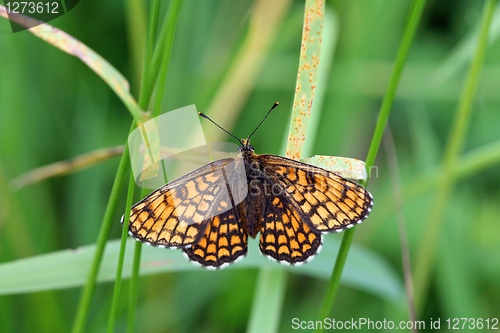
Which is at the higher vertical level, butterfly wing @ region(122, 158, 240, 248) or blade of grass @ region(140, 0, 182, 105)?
blade of grass @ region(140, 0, 182, 105)

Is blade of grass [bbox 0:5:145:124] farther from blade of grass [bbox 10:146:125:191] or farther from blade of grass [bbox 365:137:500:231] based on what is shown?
blade of grass [bbox 365:137:500:231]

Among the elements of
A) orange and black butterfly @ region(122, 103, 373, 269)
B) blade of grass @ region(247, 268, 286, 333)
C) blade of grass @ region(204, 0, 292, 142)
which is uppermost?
blade of grass @ region(204, 0, 292, 142)

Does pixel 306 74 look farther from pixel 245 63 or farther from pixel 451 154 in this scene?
pixel 245 63

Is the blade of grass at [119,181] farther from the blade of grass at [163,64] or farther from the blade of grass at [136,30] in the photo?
the blade of grass at [136,30]

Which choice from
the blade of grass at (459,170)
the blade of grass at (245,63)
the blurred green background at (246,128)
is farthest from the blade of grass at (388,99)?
the blade of grass at (245,63)

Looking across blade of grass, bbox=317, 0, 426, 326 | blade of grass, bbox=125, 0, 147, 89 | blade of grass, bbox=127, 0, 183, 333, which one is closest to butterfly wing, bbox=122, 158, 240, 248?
blade of grass, bbox=127, 0, 183, 333
